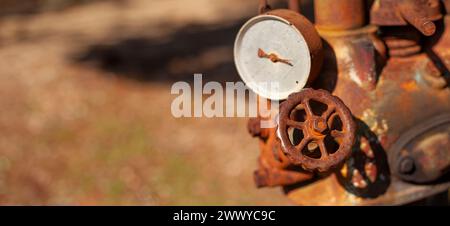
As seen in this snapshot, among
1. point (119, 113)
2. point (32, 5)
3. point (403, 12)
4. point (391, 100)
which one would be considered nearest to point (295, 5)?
point (403, 12)

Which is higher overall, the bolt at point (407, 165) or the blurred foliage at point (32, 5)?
the blurred foliage at point (32, 5)

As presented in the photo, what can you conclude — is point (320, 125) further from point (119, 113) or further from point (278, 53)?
point (119, 113)

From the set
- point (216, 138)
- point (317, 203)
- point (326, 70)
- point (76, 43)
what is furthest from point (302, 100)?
point (76, 43)

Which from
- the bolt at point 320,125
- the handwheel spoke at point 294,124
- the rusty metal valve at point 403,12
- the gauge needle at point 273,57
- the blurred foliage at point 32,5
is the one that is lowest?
the bolt at point 320,125

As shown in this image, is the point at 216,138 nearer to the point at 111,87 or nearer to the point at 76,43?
the point at 111,87

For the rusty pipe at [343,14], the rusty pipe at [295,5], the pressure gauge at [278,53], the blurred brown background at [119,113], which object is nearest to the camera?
the pressure gauge at [278,53]

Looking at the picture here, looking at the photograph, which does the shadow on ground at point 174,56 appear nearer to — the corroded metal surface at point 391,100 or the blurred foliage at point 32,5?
the blurred foliage at point 32,5

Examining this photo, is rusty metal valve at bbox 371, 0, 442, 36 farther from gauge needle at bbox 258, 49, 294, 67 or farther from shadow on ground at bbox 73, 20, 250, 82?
shadow on ground at bbox 73, 20, 250, 82

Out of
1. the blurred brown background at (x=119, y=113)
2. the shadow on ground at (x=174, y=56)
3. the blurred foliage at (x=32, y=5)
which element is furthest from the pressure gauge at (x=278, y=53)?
the blurred foliage at (x=32, y=5)
